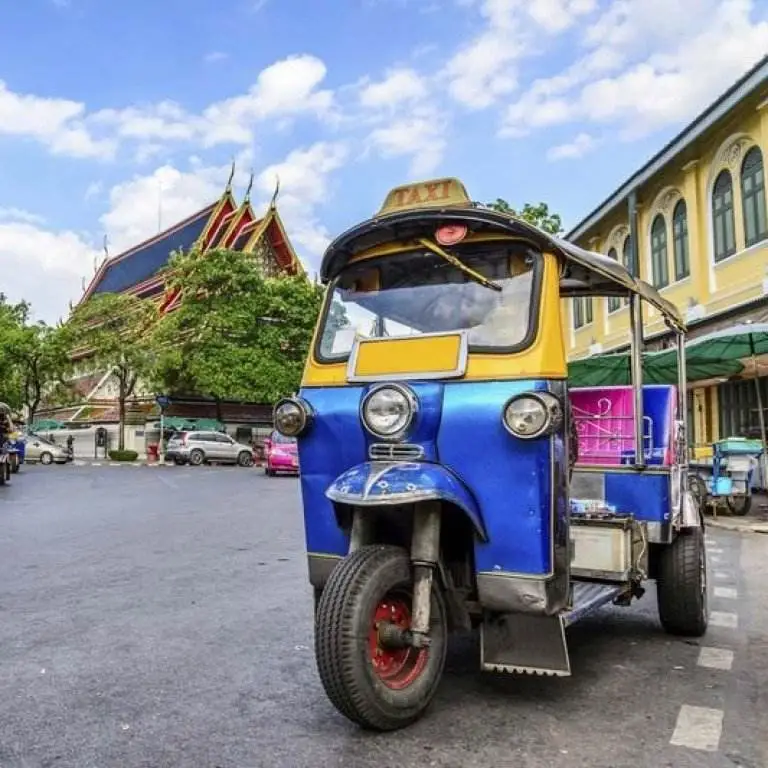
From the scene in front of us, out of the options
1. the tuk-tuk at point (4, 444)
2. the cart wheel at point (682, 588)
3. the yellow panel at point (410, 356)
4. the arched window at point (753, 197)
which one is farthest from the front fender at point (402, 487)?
A: the tuk-tuk at point (4, 444)

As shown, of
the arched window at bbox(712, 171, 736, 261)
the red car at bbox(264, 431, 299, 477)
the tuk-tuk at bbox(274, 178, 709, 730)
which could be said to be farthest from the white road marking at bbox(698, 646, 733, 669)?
the red car at bbox(264, 431, 299, 477)

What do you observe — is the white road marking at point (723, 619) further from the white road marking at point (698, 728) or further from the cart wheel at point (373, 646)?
the cart wheel at point (373, 646)

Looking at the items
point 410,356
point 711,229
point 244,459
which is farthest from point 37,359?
point 410,356

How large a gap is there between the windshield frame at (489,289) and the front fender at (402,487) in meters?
0.62

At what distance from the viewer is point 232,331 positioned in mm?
Result: 35094

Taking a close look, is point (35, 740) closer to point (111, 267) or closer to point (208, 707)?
point (208, 707)

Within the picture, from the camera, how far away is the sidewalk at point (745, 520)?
11.2 m

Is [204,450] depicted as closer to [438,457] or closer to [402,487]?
[438,457]

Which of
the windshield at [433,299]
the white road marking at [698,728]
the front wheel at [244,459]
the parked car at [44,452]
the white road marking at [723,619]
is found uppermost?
the windshield at [433,299]

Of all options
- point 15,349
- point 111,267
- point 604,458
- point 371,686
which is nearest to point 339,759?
point 371,686

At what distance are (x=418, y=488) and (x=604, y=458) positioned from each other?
8.63 feet

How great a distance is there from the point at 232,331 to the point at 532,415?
32.6 m

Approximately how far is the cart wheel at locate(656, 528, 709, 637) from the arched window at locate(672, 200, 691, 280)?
1515 cm

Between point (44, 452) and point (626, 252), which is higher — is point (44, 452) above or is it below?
below
